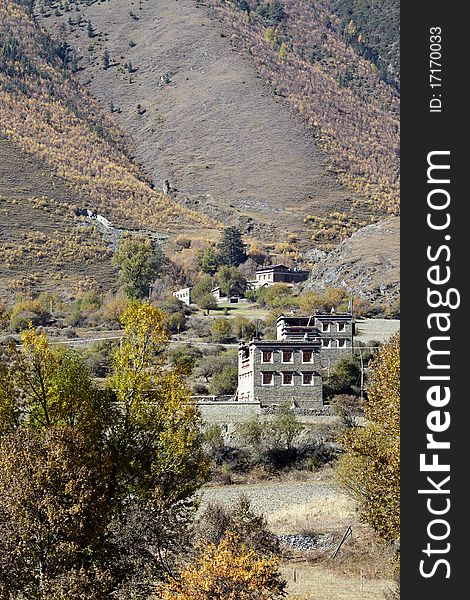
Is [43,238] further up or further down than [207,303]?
further up

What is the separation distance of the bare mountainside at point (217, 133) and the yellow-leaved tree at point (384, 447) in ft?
331

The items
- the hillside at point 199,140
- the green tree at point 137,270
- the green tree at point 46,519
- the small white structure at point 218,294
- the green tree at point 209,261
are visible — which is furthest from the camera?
the hillside at point 199,140

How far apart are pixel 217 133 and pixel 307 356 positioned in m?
123

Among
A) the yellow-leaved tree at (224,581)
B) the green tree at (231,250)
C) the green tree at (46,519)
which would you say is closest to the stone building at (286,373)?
the green tree at (46,519)

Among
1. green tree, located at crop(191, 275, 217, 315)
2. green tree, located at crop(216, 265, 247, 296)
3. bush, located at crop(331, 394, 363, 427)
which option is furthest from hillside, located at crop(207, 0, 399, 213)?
bush, located at crop(331, 394, 363, 427)

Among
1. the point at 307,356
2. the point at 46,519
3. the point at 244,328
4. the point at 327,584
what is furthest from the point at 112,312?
the point at 46,519

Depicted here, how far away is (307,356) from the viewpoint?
133 feet

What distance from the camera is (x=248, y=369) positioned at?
4269cm

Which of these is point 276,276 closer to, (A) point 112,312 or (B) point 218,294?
(B) point 218,294

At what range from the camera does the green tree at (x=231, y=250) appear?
311 feet

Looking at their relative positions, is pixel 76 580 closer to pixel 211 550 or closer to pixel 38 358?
pixel 211 550

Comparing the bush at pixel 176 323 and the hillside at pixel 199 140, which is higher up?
the hillside at pixel 199 140

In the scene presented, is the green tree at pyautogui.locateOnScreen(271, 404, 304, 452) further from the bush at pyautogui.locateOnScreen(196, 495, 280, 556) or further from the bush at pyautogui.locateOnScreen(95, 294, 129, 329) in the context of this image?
the bush at pyautogui.locateOnScreen(95, 294, 129, 329)

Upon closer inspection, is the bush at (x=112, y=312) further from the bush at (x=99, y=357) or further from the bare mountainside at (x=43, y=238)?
the bare mountainside at (x=43, y=238)
